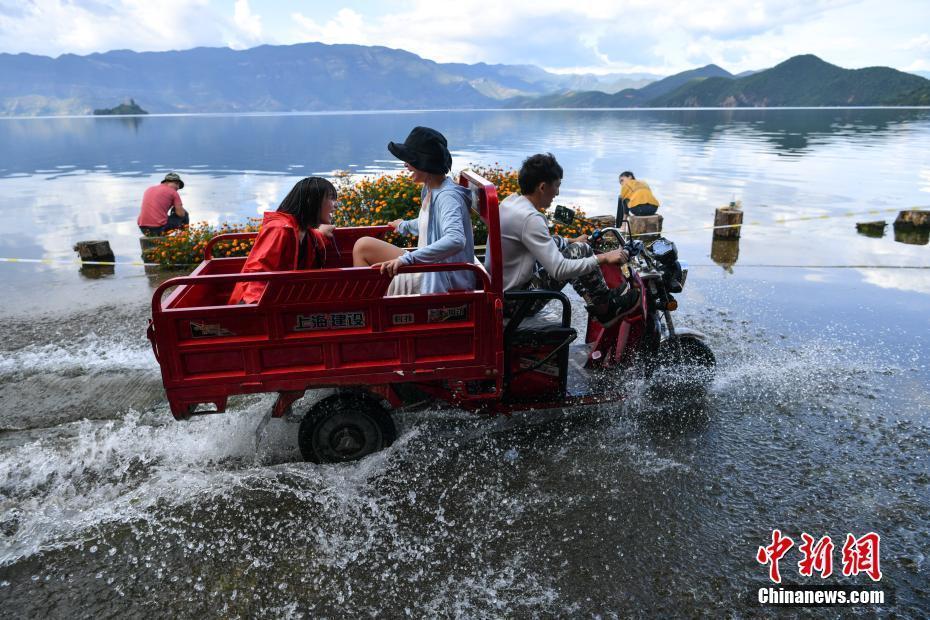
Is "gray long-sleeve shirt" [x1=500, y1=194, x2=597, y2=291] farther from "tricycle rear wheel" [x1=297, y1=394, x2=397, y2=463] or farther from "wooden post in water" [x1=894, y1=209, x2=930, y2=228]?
"wooden post in water" [x1=894, y1=209, x2=930, y2=228]

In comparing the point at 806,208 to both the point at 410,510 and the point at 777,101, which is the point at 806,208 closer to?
the point at 410,510

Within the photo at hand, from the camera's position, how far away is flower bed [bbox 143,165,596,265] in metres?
8.55

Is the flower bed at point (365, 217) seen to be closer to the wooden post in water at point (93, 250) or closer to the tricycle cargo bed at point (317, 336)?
the wooden post in water at point (93, 250)

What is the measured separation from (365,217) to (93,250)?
466 centimetres

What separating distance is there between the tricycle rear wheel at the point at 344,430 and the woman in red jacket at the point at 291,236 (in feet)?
2.72

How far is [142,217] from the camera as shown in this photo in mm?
10031

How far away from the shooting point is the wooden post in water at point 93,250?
→ 9654 millimetres

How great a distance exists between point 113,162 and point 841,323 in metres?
35.5

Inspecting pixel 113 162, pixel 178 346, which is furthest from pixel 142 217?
pixel 113 162

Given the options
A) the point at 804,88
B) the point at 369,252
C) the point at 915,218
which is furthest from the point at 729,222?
the point at 804,88

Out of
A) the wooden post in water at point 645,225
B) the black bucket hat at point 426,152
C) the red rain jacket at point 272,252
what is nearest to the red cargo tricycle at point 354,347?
the red rain jacket at point 272,252

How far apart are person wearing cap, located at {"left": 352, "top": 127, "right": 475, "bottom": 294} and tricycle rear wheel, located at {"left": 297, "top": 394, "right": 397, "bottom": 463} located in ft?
2.74

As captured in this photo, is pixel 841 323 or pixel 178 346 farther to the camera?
pixel 841 323

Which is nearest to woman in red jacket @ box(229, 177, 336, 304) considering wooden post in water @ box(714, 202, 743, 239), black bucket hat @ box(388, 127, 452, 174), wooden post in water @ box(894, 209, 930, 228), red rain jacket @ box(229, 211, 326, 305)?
red rain jacket @ box(229, 211, 326, 305)
